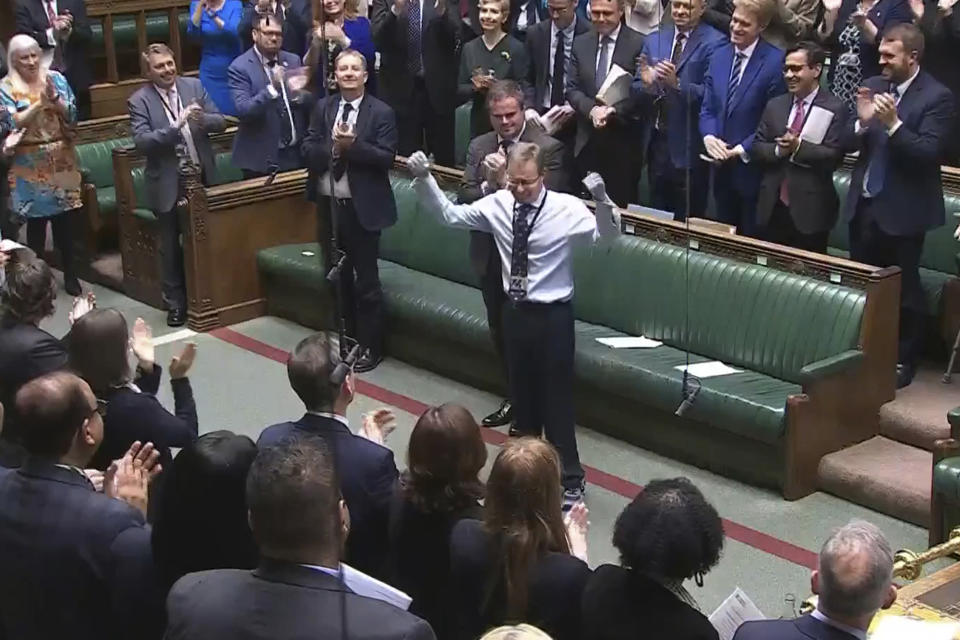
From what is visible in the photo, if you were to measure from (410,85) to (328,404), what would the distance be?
5231 millimetres

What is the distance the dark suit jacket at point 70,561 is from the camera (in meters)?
3.26

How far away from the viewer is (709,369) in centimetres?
635

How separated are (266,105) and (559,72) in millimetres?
1655

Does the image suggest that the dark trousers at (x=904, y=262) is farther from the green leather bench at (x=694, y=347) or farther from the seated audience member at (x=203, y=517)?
the seated audience member at (x=203, y=517)

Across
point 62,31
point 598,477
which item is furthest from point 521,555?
point 62,31

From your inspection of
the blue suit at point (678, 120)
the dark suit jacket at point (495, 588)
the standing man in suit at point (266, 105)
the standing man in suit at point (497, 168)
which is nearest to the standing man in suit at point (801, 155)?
the blue suit at point (678, 120)

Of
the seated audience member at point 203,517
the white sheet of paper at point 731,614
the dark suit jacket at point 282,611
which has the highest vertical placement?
the dark suit jacket at point 282,611

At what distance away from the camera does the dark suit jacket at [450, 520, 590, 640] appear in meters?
3.24

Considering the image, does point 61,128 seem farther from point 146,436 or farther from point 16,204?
point 146,436

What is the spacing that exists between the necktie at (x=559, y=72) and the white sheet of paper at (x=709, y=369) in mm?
2016

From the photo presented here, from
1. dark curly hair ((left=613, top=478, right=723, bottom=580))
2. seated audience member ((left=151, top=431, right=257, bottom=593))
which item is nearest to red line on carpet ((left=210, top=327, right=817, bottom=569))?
dark curly hair ((left=613, top=478, right=723, bottom=580))

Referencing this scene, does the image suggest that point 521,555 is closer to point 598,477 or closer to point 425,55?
point 598,477

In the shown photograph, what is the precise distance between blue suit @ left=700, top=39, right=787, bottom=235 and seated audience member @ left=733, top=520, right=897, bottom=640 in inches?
160

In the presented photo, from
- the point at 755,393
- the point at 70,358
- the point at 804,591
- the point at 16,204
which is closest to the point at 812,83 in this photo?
the point at 755,393
